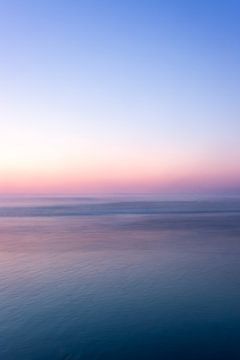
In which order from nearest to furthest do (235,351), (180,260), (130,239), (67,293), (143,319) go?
(235,351)
(143,319)
(67,293)
(180,260)
(130,239)

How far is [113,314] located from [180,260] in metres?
6.53

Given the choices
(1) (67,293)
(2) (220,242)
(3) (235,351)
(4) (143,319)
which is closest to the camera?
(3) (235,351)

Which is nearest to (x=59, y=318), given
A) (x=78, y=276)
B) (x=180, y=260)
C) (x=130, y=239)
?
(x=78, y=276)

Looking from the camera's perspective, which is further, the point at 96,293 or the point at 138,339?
the point at 96,293

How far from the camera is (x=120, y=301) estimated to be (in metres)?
10.4

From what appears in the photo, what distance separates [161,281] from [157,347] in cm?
463

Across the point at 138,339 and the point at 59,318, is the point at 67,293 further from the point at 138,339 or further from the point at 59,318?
the point at 138,339

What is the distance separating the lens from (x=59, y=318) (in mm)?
9125

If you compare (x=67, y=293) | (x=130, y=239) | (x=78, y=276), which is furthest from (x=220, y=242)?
(x=67, y=293)

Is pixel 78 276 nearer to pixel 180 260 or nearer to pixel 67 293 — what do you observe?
pixel 67 293

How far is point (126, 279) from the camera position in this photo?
41.0 ft

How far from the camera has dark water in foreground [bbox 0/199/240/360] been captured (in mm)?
7664

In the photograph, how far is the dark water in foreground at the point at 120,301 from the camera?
7664mm

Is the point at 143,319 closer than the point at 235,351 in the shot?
No
